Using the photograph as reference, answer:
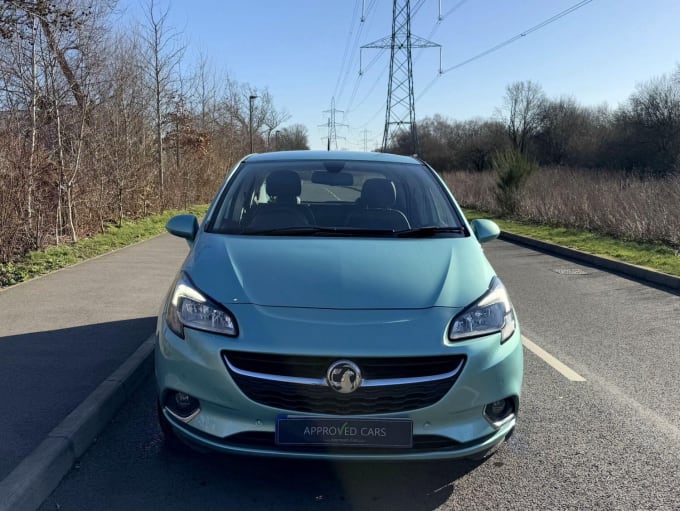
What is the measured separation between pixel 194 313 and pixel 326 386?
76 centimetres

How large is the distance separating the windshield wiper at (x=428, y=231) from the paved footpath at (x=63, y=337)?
232 cm

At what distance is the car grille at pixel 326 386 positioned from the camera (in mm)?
2643

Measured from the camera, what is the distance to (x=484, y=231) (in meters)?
4.25

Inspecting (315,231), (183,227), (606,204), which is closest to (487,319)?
(315,231)

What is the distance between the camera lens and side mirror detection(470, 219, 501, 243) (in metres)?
4.19

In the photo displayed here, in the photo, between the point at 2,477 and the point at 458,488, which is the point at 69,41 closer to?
the point at 2,477

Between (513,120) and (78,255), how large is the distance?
82.5 metres

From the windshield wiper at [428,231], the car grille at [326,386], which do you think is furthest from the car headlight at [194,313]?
the windshield wiper at [428,231]

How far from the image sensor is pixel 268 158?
4.77 meters

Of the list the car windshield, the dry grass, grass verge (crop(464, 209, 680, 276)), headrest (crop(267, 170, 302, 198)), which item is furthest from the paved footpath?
the dry grass

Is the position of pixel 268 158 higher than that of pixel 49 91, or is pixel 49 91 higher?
pixel 49 91

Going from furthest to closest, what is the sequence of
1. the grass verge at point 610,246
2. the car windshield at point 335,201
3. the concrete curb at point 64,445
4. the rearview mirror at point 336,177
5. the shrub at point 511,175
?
the shrub at point 511,175 → the grass verge at point 610,246 → the rearview mirror at point 336,177 → the car windshield at point 335,201 → the concrete curb at point 64,445

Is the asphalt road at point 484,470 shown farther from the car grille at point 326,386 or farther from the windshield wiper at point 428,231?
the windshield wiper at point 428,231

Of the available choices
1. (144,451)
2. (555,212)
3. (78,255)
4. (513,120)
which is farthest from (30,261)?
(513,120)
